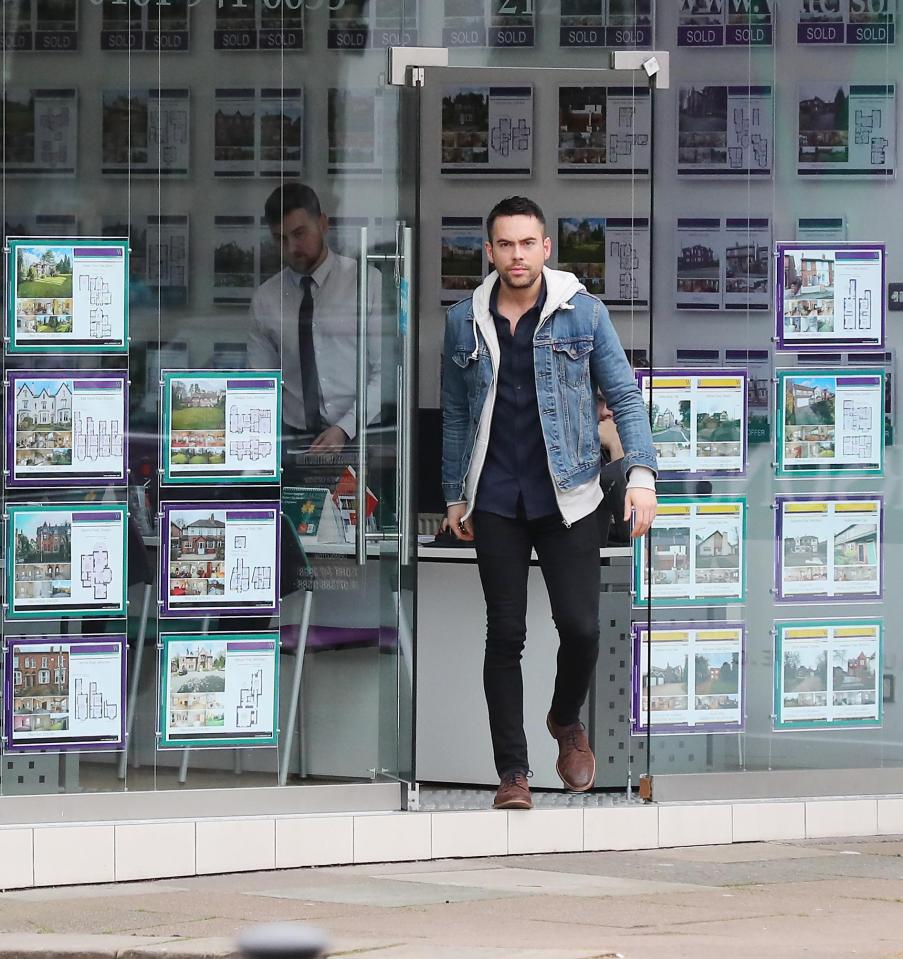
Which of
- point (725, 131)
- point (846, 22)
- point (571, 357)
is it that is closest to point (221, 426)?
point (571, 357)

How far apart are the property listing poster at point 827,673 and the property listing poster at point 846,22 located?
83.2 inches

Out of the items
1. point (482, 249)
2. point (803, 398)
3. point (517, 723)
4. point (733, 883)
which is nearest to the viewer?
point (733, 883)

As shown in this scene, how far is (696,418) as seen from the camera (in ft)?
22.8

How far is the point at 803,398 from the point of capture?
705 centimetres

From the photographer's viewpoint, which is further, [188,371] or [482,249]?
[482,249]

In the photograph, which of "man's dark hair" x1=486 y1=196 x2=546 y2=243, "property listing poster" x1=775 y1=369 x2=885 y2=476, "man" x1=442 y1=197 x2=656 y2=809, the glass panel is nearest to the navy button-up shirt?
"man" x1=442 y1=197 x2=656 y2=809

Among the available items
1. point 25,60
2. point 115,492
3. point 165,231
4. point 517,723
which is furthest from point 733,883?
point 25,60

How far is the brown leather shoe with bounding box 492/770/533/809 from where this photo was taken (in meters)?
6.45

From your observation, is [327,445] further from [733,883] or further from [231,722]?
[733,883]

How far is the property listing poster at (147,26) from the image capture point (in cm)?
641

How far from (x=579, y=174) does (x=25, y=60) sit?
7.06 feet

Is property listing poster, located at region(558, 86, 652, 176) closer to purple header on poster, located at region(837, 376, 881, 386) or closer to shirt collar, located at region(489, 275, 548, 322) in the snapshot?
shirt collar, located at region(489, 275, 548, 322)

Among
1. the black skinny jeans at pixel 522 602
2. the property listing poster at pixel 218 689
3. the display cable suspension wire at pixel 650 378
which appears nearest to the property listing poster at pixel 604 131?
the display cable suspension wire at pixel 650 378

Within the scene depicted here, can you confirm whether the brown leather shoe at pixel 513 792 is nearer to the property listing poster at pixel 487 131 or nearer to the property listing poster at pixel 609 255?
the property listing poster at pixel 609 255
